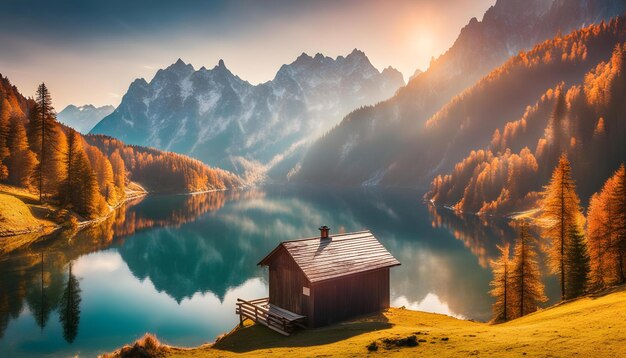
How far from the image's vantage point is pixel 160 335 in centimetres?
4484

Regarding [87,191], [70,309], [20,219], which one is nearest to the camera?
[70,309]

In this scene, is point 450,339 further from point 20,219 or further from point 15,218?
point 20,219

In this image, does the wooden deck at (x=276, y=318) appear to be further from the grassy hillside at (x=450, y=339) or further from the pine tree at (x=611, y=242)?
the pine tree at (x=611, y=242)

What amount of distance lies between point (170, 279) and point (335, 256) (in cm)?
4444

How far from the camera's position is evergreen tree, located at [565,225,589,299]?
44656mm

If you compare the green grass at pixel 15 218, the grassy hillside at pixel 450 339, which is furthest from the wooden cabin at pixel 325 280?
the green grass at pixel 15 218

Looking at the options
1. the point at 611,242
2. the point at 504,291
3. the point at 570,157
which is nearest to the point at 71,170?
the point at 504,291

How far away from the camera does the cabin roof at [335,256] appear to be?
3534 cm

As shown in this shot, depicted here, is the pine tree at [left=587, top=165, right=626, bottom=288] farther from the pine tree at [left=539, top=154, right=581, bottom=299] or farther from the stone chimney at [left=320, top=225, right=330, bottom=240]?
the stone chimney at [left=320, top=225, right=330, bottom=240]

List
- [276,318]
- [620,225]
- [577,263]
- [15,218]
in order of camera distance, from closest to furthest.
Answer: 1. [276,318]
2. [620,225]
3. [577,263]
4. [15,218]

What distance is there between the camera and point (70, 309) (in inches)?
2007

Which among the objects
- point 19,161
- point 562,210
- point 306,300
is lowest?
point 306,300

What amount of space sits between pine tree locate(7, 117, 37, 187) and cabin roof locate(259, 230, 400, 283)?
101599 millimetres

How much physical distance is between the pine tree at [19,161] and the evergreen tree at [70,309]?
61.7m
